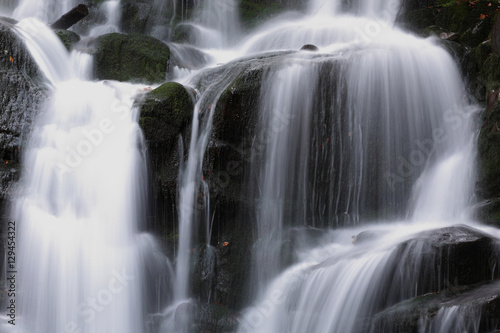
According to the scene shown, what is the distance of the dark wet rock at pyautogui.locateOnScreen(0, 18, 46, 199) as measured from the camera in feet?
22.5

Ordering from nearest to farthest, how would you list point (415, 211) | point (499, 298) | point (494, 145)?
1. point (499, 298)
2. point (494, 145)
3. point (415, 211)

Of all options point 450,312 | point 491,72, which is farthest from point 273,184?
point 491,72

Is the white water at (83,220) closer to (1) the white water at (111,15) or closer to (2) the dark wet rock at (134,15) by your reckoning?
(1) the white water at (111,15)

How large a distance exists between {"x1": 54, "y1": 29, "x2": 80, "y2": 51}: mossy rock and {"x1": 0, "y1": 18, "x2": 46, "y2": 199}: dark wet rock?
1274 mm

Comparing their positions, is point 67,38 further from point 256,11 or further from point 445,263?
point 445,263

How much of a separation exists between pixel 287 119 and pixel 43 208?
319 cm

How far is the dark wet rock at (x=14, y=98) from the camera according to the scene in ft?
22.5

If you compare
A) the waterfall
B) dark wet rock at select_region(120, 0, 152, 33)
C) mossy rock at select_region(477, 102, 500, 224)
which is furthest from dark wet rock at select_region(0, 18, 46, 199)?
mossy rock at select_region(477, 102, 500, 224)

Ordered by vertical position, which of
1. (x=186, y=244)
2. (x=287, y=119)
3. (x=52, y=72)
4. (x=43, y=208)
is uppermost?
(x=52, y=72)

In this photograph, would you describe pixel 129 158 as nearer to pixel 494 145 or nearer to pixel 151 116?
pixel 151 116

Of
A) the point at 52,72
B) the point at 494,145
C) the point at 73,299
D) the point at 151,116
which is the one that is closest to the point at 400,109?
the point at 494,145

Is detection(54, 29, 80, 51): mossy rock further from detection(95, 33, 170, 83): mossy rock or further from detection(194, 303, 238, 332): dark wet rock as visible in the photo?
detection(194, 303, 238, 332): dark wet rock

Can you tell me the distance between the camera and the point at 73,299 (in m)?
6.00

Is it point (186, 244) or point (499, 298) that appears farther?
point (186, 244)
